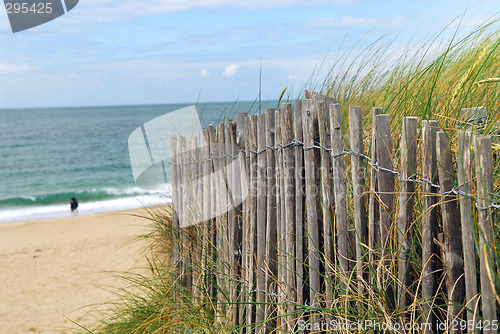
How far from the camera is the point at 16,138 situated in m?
48.9

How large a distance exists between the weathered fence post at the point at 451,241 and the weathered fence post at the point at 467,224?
0.19ft

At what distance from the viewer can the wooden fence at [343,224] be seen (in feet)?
6.15

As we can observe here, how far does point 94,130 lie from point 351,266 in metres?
57.3

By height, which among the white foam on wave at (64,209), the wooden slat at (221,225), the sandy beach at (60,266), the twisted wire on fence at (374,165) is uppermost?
the twisted wire on fence at (374,165)

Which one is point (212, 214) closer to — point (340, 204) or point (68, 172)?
point (340, 204)

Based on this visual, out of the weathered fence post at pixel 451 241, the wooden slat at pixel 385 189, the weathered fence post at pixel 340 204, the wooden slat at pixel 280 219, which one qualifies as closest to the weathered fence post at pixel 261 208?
the wooden slat at pixel 280 219

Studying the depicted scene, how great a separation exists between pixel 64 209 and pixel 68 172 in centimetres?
1234

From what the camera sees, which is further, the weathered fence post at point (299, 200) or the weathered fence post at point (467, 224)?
the weathered fence post at point (299, 200)

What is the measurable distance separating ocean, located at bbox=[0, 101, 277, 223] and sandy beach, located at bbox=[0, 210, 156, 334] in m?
1.33

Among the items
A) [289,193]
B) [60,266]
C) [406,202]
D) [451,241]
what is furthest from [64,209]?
[451,241]

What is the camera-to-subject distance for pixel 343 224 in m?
2.38

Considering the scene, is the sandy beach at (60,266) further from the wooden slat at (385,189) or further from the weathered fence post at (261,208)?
the wooden slat at (385,189)

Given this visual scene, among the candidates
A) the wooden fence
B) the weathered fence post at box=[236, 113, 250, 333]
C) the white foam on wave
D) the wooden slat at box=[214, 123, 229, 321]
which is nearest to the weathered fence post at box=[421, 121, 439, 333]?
the wooden fence

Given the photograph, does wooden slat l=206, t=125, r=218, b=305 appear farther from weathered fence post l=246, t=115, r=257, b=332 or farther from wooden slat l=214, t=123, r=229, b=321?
weathered fence post l=246, t=115, r=257, b=332
